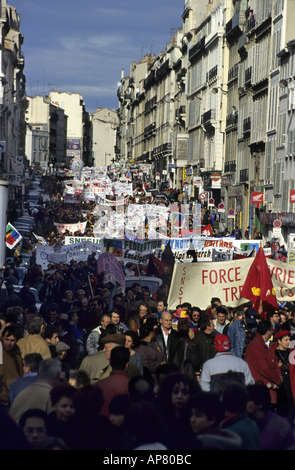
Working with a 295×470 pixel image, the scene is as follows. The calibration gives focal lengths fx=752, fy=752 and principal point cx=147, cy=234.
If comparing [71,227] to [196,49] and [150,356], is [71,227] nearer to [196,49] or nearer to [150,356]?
[150,356]

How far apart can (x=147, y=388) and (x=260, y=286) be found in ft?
21.9

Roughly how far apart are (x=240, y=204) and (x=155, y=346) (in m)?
36.1

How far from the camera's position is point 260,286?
39.0ft

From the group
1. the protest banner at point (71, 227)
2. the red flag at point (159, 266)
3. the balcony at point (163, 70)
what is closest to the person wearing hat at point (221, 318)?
the red flag at point (159, 266)

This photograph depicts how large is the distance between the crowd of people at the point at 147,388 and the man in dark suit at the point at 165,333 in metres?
0.01

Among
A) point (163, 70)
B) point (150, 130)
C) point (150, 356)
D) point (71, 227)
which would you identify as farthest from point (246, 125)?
point (150, 130)

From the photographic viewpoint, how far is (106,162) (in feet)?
625

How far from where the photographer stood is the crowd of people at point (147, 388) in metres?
4.62

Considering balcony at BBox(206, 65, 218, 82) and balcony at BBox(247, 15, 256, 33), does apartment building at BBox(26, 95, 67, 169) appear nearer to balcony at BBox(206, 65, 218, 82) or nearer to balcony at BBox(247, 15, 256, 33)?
balcony at BBox(206, 65, 218, 82)

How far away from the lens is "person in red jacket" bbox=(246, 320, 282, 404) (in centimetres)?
774

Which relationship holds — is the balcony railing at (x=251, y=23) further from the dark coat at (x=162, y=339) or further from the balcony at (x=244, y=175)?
the dark coat at (x=162, y=339)

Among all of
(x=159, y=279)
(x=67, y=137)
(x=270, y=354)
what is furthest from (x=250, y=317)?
(x=67, y=137)

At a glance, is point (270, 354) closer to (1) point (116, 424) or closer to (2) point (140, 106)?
(1) point (116, 424)

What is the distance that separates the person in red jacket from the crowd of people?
0.01m
